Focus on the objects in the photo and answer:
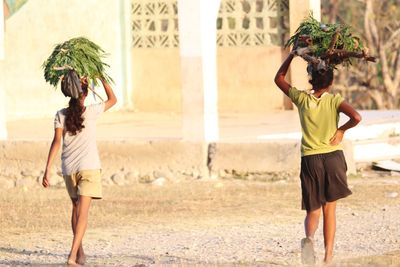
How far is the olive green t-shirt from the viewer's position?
908 cm

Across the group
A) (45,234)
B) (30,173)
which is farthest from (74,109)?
(30,173)

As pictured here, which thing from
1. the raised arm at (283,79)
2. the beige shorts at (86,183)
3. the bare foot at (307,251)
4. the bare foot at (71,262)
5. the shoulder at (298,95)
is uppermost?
the raised arm at (283,79)

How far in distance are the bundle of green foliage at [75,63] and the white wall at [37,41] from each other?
8481 mm

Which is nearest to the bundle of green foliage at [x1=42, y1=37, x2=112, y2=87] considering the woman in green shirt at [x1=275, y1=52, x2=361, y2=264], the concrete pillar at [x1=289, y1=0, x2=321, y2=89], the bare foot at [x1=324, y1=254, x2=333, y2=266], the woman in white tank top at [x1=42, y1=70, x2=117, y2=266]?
the woman in white tank top at [x1=42, y1=70, x2=117, y2=266]

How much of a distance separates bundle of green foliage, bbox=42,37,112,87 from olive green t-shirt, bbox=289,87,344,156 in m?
1.52

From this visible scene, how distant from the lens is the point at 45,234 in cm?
1130

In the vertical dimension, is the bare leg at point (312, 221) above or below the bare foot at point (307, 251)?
above

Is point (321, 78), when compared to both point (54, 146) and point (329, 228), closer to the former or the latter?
point (329, 228)

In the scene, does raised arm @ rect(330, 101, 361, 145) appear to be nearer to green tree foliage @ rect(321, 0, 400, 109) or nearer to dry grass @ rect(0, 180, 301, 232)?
dry grass @ rect(0, 180, 301, 232)

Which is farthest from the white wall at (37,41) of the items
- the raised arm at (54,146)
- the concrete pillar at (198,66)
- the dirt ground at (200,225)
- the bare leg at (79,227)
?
the bare leg at (79,227)

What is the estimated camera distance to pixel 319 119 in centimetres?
908

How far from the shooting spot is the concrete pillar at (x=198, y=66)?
46.8 feet

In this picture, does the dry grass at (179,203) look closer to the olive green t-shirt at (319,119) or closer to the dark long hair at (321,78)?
the olive green t-shirt at (319,119)

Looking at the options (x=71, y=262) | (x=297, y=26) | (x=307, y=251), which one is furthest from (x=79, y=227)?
(x=297, y=26)
